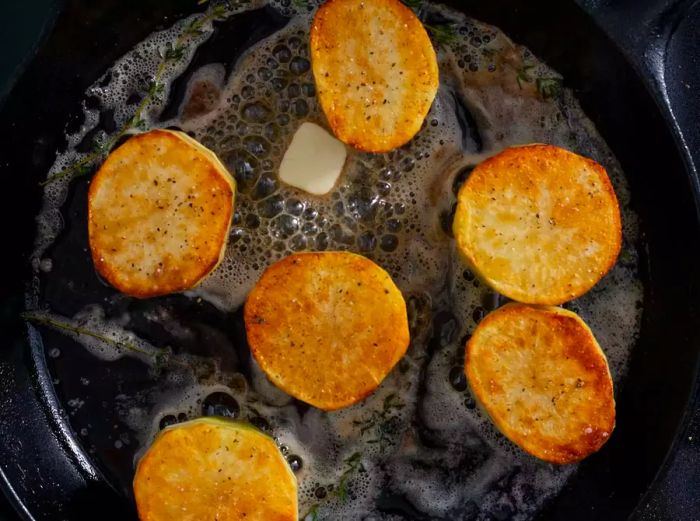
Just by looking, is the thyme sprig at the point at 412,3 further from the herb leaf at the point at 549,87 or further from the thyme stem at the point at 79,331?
the thyme stem at the point at 79,331

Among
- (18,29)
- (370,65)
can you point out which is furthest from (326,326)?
(18,29)

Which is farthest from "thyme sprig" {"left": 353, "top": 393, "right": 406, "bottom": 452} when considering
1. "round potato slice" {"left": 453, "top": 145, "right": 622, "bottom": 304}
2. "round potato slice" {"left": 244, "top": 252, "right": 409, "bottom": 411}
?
"round potato slice" {"left": 453, "top": 145, "right": 622, "bottom": 304}

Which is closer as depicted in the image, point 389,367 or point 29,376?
point 389,367

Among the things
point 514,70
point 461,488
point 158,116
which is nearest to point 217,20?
point 158,116

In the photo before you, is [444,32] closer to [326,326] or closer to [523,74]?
[523,74]

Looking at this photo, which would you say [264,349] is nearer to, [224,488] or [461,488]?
[224,488]

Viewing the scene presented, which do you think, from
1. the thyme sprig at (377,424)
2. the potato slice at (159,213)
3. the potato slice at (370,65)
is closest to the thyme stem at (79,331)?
the potato slice at (159,213)
